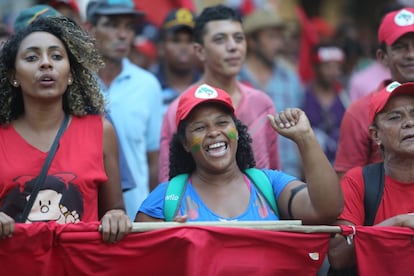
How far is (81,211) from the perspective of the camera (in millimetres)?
5695

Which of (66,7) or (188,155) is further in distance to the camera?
(66,7)

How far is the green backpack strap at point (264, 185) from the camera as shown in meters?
5.81

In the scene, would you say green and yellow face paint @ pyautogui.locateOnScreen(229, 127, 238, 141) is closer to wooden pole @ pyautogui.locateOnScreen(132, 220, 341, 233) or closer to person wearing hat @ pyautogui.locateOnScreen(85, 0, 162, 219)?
wooden pole @ pyautogui.locateOnScreen(132, 220, 341, 233)

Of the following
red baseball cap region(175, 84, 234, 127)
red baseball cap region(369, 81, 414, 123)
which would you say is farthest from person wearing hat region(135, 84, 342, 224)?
red baseball cap region(369, 81, 414, 123)

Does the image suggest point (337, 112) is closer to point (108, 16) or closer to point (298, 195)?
point (108, 16)

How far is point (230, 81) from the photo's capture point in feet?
24.7

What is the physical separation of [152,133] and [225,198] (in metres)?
2.36

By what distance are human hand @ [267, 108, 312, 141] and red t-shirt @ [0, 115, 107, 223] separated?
1.03 meters

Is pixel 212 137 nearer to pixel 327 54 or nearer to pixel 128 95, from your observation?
pixel 128 95

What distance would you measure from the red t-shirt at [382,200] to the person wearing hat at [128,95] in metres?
2.17

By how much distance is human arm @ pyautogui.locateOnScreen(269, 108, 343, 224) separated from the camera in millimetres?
5477

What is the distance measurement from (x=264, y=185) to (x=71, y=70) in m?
1.34

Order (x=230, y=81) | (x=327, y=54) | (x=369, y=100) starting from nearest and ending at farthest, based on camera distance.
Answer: (x=369, y=100) < (x=230, y=81) < (x=327, y=54)

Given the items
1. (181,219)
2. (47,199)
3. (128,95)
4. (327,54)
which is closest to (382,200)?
(181,219)
